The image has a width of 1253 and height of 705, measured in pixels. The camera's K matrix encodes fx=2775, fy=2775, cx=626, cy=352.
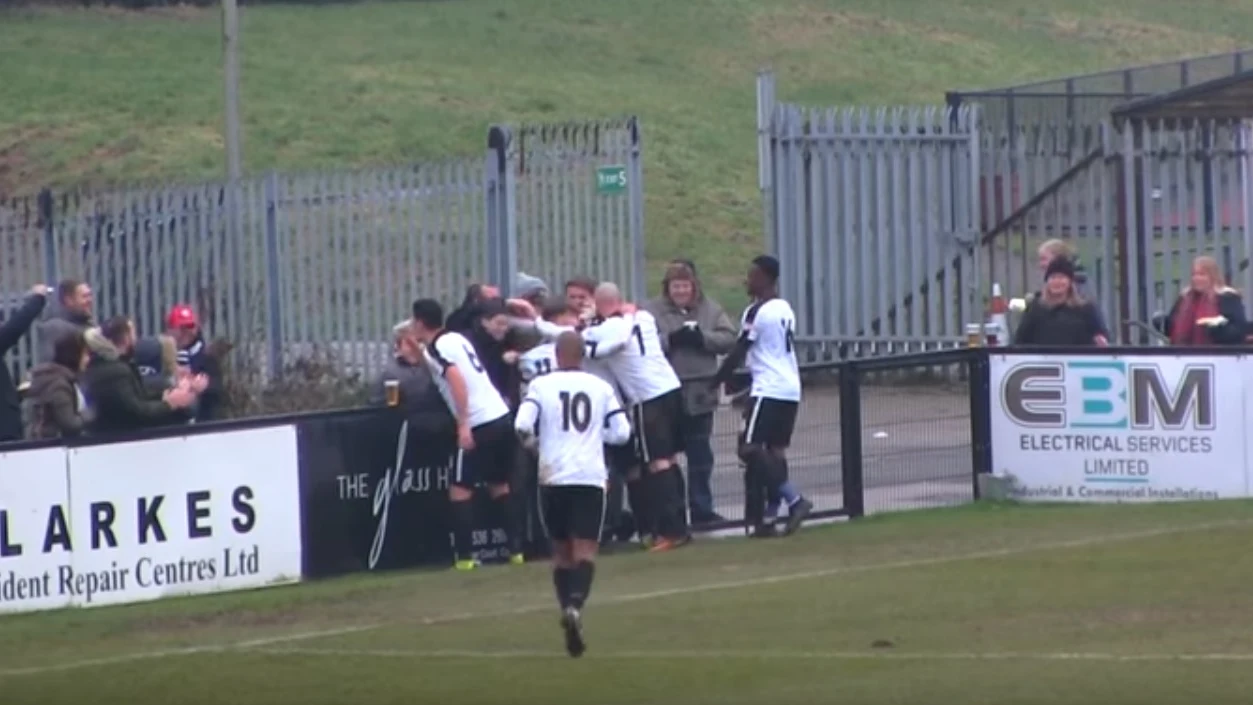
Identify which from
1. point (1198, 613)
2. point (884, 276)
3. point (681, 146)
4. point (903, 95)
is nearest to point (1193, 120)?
point (884, 276)

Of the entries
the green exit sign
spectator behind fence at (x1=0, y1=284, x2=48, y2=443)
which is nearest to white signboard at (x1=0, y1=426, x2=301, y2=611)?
spectator behind fence at (x1=0, y1=284, x2=48, y2=443)

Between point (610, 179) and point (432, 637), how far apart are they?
9.24 meters

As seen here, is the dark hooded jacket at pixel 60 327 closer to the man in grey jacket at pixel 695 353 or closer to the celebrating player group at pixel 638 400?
the celebrating player group at pixel 638 400

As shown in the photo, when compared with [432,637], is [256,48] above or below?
above

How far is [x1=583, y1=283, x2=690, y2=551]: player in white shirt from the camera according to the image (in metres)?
17.9

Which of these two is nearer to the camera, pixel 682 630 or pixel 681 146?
pixel 682 630

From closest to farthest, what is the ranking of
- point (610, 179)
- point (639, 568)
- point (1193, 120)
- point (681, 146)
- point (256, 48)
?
point (639, 568), point (610, 179), point (1193, 120), point (681, 146), point (256, 48)

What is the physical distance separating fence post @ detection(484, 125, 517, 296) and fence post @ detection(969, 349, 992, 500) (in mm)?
4374

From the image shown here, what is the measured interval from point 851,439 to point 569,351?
211 inches

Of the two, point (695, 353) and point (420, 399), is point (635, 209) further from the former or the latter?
point (420, 399)

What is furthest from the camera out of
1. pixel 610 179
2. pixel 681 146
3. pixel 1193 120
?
pixel 681 146

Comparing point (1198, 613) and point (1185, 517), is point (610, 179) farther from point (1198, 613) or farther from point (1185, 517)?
point (1198, 613)

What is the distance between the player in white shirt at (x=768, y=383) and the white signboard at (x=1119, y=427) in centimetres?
201

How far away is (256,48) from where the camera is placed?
50.8 m
